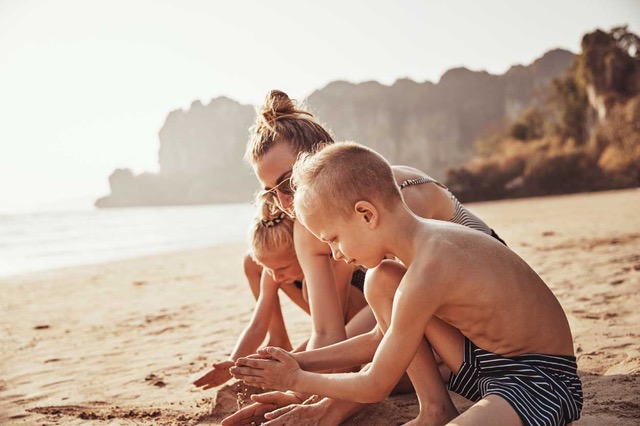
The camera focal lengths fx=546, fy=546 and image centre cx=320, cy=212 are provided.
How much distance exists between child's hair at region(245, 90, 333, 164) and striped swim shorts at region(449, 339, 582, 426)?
3.89 ft

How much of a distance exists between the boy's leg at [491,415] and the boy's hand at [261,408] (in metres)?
0.86

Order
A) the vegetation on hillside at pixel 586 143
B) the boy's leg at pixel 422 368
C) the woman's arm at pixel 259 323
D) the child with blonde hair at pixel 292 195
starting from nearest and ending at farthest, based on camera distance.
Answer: the boy's leg at pixel 422 368 → the child with blonde hair at pixel 292 195 → the woman's arm at pixel 259 323 → the vegetation on hillside at pixel 586 143

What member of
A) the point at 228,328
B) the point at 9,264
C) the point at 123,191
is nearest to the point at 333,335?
the point at 228,328

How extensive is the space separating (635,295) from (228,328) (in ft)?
9.98

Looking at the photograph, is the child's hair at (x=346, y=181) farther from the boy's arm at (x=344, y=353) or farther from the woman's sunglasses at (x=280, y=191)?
the woman's sunglasses at (x=280, y=191)

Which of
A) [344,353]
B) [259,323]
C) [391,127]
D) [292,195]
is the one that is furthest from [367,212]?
[391,127]

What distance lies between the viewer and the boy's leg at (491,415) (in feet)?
4.97

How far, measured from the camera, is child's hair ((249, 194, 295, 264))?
9.24 feet

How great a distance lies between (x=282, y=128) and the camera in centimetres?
262

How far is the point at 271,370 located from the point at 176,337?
2.66 metres

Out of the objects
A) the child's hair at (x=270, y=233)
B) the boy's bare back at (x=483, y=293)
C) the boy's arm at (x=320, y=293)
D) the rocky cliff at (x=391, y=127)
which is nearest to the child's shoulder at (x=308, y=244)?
the boy's arm at (x=320, y=293)

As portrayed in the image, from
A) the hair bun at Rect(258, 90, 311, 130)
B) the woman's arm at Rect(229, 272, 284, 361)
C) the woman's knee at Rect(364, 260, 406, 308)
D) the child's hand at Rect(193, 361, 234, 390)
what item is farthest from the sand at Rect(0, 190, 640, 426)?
the hair bun at Rect(258, 90, 311, 130)

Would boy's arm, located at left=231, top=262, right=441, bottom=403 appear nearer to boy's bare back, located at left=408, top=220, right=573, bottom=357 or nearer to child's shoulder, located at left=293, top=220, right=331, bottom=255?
boy's bare back, located at left=408, top=220, right=573, bottom=357

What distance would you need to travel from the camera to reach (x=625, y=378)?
2.37 metres
